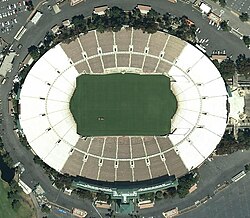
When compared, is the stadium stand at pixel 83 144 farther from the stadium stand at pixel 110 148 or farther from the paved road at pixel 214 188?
Answer: the paved road at pixel 214 188

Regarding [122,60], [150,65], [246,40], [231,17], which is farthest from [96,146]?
[231,17]

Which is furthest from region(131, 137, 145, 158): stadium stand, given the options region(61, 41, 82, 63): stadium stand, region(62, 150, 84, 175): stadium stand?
region(61, 41, 82, 63): stadium stand

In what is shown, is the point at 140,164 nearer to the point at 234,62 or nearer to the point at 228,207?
the point at 228,207

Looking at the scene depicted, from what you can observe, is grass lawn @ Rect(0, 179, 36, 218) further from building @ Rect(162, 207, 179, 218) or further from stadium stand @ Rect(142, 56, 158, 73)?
stadium stand @ Rect(142, 56, 158, 73)

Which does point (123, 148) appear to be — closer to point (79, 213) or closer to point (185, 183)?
point (185, 183)

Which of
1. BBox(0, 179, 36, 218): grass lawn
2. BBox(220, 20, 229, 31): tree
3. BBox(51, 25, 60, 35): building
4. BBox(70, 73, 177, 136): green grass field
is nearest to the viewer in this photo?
BBox(70, 73, 177, 136): green grass field

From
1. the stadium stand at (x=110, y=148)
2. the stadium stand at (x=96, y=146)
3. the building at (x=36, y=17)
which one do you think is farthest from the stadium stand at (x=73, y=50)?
the stadium stand at (x=110, y=148)

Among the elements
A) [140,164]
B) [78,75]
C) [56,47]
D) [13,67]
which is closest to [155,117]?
[140,164]
